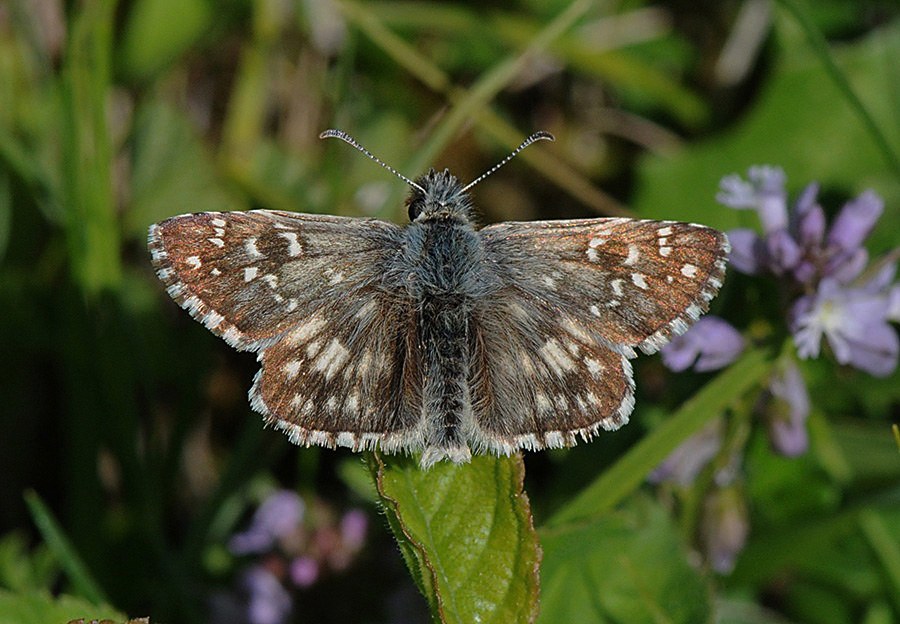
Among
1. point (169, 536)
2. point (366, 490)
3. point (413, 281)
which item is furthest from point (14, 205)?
point (413, 281)

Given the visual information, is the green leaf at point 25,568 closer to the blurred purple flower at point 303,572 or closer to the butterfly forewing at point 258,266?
the blurred purple flower at point 303,572

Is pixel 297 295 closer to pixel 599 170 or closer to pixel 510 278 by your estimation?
pixel 510 278

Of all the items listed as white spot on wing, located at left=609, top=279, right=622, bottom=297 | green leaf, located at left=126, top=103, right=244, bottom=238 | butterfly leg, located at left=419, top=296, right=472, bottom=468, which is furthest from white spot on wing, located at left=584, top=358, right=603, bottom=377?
green leaf, located at left=126, top=103, right=244, bottom=238

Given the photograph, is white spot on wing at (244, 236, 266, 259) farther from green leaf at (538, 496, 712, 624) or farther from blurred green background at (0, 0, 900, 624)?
green leaf at (538, 496, 712, 624)

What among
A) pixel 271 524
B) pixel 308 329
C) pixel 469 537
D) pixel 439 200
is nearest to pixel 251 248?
pixel 308 329

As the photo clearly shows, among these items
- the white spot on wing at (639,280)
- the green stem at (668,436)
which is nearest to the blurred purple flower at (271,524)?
the green stem at (668,436)

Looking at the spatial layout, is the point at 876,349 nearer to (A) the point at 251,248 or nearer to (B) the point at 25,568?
(A) the point at 251,248
